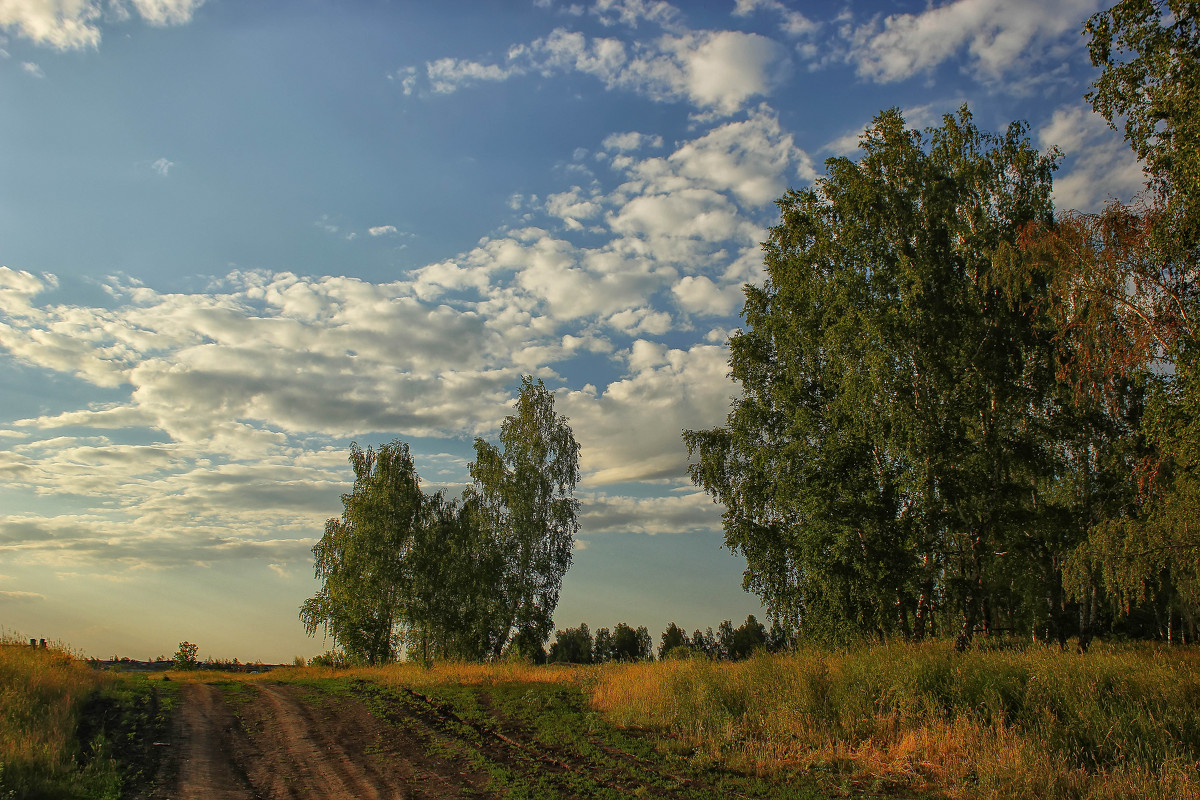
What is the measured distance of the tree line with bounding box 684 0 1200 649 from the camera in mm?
15914

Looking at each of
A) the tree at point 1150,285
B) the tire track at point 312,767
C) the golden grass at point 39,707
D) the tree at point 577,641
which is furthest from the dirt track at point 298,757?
the tree at point 577,641

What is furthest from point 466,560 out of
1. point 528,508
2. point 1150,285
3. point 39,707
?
point 1150,285

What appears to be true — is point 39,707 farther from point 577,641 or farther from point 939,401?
point 577,641

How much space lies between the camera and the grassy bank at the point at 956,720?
8273mm

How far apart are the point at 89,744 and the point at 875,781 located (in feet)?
40.8

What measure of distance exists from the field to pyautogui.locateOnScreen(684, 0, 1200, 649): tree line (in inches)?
157

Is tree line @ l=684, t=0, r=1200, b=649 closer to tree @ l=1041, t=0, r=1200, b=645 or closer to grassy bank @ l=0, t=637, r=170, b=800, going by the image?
tree @ l=1041, t=0, r=1200, b=645

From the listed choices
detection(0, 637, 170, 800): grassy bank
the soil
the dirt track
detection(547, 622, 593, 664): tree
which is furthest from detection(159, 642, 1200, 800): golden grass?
detection(547, 622, 593, 664): tree

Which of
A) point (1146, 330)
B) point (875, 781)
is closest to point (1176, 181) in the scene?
point (1146, 330)

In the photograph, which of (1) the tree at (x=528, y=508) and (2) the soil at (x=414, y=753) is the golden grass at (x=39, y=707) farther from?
(1) the tree at (x=528, y=508)

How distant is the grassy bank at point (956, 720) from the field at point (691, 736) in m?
0.03

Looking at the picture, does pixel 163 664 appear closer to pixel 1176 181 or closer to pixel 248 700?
pixel 248 700

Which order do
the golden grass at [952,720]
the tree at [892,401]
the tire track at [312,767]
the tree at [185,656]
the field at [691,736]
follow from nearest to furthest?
the golden grass at [952,720] → the field at [691,736] → the tire track at [312,767] → the tree at [892,401] → the tree at [185,656]

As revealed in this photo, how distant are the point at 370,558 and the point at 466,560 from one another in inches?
192
